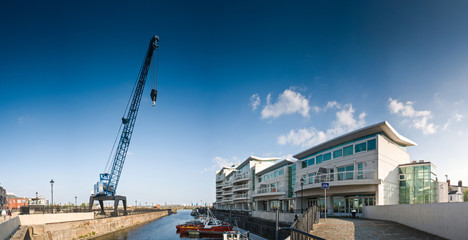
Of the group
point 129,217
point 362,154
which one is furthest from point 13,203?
point 362,154

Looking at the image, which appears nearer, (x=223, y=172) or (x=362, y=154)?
(x=362, y=154)

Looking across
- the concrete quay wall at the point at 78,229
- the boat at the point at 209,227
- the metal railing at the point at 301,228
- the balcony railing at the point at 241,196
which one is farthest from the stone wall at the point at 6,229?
the balcony railing at the point at 241,196

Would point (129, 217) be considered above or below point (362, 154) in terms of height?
below

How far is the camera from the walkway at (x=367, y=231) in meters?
18.3

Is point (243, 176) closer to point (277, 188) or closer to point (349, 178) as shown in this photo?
point (277, 188)

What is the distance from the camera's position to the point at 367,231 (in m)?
19.8

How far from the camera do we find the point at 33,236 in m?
25.8

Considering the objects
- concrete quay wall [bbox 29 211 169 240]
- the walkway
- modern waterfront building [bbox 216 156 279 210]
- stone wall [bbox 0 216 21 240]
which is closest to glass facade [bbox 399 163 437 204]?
the walkway

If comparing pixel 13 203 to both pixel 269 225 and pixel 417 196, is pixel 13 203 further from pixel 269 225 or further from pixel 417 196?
pixel 417 196

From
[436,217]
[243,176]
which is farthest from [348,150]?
[243,176]

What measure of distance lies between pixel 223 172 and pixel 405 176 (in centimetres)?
8586

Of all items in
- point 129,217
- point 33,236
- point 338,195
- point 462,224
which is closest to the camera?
point 462,224

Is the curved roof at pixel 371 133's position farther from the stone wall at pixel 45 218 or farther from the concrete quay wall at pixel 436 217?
the stone wall at pixel 45 218

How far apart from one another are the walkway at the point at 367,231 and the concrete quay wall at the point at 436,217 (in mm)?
514
